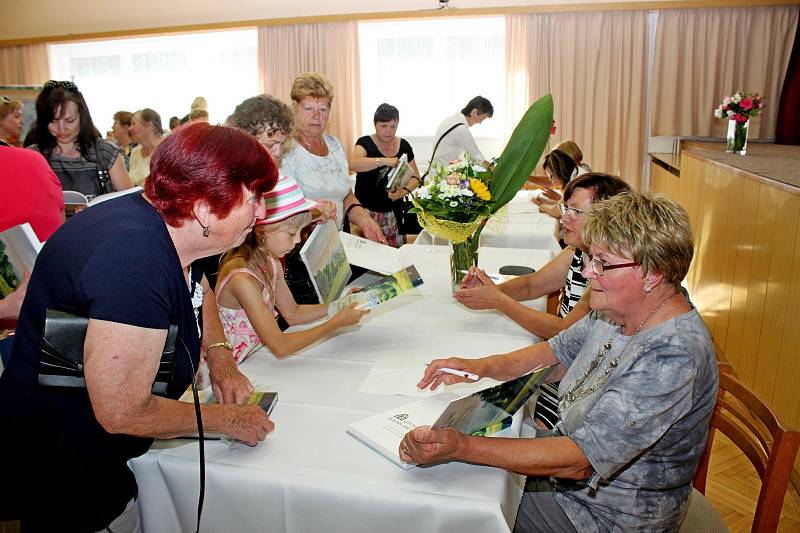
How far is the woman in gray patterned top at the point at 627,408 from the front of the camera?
1.20 metres

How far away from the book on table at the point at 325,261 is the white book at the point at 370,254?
0.38m

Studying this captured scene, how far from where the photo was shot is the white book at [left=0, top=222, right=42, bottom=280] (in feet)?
5.44

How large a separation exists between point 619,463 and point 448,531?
0.37m

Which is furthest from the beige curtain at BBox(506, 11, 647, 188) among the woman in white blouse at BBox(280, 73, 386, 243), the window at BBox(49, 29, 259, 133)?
the woman in white blouse at BBox(280, 73, 386, 243)

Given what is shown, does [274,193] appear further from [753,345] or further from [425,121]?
[425,121]

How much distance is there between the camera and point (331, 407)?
1.49 meters

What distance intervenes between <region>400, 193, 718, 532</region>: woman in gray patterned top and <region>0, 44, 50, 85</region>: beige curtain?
1024 centimetres

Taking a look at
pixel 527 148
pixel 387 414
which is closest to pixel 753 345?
pixel 527 148

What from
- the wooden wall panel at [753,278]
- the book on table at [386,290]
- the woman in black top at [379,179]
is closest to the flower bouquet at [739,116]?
the wooden wall panel at [753,278]

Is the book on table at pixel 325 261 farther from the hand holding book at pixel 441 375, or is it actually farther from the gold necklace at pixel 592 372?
the gold necklace at pixel 592 372

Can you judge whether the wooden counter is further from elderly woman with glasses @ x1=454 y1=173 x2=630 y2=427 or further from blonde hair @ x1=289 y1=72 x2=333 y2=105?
blonde hair @ x1=289 y1=72 x2=333 y2=105

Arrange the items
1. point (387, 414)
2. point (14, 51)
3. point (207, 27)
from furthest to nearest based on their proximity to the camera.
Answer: point (14, 51)
point (207, 27)
point (387, 414)

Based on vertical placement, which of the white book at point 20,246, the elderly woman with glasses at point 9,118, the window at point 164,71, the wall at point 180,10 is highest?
the wall at point 180,10

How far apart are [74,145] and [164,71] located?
264 inches
